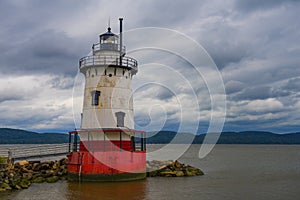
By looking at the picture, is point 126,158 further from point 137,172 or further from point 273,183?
point 273,183

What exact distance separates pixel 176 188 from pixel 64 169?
28.5ft

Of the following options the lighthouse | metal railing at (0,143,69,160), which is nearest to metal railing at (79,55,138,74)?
the lighthouse

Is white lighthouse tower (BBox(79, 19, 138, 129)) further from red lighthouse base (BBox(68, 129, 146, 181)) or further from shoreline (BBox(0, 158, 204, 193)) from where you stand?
shoreline (BBox(0, 158, 204, 193))

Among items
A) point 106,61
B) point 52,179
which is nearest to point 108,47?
point 106,61

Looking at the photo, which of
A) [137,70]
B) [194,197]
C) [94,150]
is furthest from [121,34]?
[194,197]

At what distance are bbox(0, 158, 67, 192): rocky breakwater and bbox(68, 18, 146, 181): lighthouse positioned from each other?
7.23 feet

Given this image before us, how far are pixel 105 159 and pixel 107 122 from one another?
232cm

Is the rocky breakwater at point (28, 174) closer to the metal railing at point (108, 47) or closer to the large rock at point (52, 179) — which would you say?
the large rock at point (52, 179)

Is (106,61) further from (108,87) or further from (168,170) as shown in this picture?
(168,170)

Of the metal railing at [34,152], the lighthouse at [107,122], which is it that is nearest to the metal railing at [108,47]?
the lighthouse at [107,122]

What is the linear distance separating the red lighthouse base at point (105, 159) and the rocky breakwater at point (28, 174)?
2.20 metres

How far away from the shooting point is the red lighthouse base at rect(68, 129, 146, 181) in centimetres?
2095

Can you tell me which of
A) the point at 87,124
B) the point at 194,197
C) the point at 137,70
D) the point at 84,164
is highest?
the point at 137,70

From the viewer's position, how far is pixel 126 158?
69.9 feet
